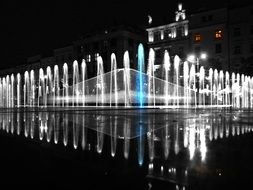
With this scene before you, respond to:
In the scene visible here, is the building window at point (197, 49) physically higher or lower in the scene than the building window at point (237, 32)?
Result: lower

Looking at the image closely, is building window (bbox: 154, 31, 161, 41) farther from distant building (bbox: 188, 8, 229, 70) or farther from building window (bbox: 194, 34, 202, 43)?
building window (bbox: 194, 34, 202, 43)

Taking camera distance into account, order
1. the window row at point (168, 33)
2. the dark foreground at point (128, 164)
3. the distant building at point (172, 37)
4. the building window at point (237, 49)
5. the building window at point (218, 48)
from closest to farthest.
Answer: the dark foreground at point (128, 164), the building window at point (237, 49), the building window at point (218, 48), the distant building at point (172, 37), the window row at point (168, 33)

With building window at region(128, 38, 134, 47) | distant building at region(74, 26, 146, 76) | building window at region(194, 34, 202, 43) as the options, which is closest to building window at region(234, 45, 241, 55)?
building window at region(194, 34, 202, 43)

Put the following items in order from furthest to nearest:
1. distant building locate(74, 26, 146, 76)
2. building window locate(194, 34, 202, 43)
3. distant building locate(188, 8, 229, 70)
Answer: distant building locate(74, 26, 146, 76)
building window locate(194, 34, 202, 43)
distant building locate(188, 8, 229, 70)

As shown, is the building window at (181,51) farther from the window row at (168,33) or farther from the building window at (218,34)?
the building window at (218,34)

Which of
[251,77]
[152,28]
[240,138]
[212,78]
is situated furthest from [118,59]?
[240,138]

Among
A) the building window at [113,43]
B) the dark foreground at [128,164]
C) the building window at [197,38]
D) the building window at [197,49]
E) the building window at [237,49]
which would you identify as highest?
the building window at [113,43]

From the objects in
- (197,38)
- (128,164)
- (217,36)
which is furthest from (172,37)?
(128,164)

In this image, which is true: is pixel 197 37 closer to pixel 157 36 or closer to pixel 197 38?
pixel 197 38

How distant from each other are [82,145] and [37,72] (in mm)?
75865

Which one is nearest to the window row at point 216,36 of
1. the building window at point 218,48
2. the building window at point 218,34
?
the building window at point 218,34

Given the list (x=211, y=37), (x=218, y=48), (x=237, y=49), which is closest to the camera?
(x=237, y=49)

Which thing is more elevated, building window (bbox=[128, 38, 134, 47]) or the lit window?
building window (bbox=[128, 38, 134, 47])

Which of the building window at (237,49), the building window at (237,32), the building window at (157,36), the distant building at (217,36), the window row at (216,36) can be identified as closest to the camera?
the distant building at (217,36)
